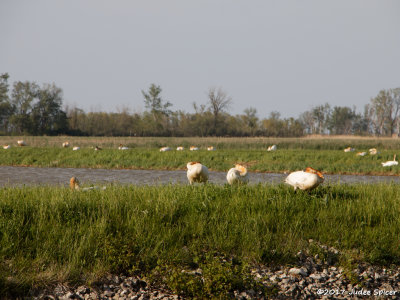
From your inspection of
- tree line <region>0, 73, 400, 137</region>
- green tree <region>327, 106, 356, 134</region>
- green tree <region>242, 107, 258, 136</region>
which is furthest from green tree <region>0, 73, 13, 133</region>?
green tree <region>327, 106, 356, 134</region>

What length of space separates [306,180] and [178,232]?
248 centimetres

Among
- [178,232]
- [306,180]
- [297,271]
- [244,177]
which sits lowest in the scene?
[297,271]

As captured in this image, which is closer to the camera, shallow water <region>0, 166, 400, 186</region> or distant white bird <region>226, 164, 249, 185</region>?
distant white bird <region>226, 164, 249, 185</region>

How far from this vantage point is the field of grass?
4559mm

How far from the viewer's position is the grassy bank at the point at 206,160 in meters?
19.1

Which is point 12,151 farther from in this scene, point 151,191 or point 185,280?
point 185,280

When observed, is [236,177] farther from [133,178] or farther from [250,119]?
[250,119]

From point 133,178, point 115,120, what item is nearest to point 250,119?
point 115,120

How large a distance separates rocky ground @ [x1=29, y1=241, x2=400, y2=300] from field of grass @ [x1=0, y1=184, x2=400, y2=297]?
0.13 meters

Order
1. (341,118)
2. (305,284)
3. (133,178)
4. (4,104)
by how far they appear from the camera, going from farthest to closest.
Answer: (341,118)
(4,104)
(133,178)
(305,284)

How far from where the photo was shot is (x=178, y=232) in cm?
533

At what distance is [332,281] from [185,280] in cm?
186

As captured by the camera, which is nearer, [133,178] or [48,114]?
[133,178]

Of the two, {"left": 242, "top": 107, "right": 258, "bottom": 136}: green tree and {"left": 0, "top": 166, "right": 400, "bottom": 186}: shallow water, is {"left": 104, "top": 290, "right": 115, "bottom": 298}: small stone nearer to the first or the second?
{"left": 0, "top": 166, "right": 400, "bottom": 186}: shallow water
